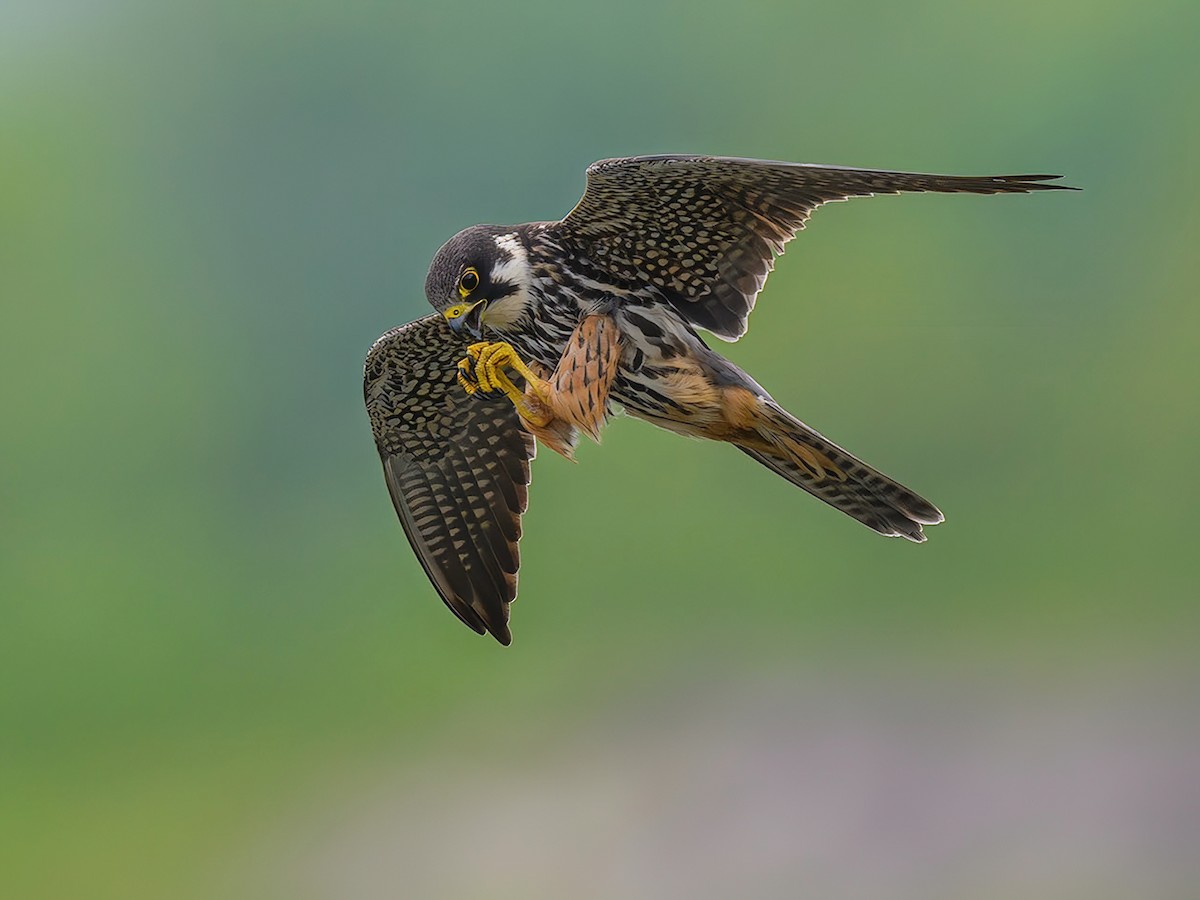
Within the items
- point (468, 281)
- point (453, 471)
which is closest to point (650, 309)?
point (468, 281)

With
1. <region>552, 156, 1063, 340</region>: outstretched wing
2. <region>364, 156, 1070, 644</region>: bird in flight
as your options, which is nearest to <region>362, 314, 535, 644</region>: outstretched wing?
<region>364, 156, 1070, 644</region>: bird in flight

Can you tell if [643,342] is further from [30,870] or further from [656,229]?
[30,870]

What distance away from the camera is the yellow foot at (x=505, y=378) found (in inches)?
131

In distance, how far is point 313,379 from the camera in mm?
10906

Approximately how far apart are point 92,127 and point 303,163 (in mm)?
2747

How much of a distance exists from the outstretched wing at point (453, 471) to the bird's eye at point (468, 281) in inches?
28.8

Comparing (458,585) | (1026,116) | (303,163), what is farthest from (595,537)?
(458,585)

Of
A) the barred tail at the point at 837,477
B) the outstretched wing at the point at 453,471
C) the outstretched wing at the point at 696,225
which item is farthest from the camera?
the outstretched wing at the point at 453,471

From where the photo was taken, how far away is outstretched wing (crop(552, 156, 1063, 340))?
322 centimetres

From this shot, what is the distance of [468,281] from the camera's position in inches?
134

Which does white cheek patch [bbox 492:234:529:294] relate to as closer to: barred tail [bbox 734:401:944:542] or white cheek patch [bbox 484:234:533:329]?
white cheek patch [bbox 484:234:533:329]

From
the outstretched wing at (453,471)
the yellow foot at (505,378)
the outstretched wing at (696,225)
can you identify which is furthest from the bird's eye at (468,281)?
the outstretched wing at (453,471)

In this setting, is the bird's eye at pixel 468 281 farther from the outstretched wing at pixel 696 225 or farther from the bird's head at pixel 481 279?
the outstretched wing at pixel 696 225

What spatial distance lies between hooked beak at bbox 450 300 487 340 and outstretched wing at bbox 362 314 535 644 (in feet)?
2.29
